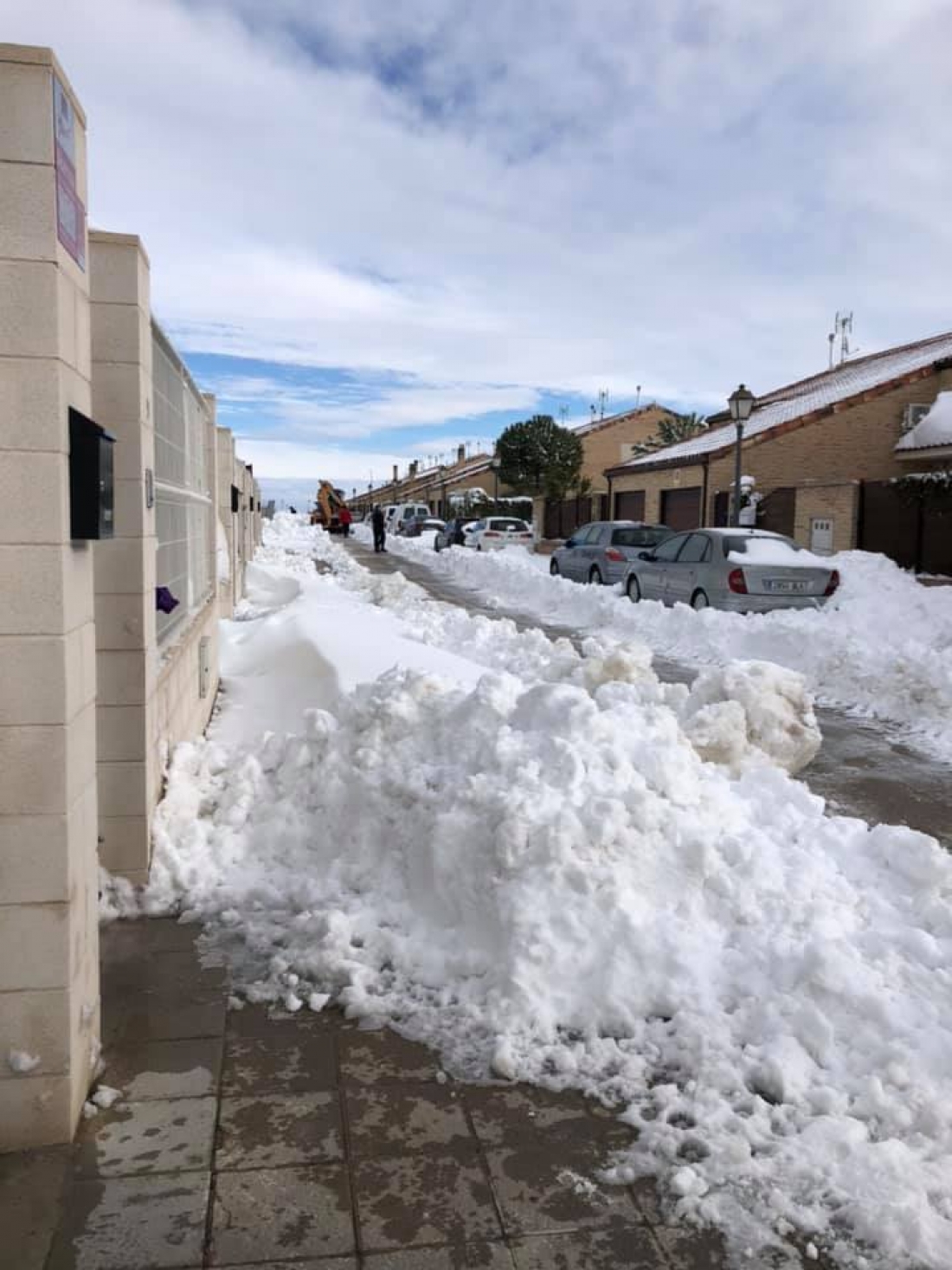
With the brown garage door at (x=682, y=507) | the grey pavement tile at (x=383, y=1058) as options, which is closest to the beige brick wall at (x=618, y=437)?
the brown garage door at (x=682, y=507)

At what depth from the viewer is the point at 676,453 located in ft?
101

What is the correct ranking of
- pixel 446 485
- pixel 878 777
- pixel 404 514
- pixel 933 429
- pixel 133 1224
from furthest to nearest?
1. pixel 446 485
2. pixel 404 514
3. pixel 933 429
4. pixel 878 777
5. pixel 133 1224

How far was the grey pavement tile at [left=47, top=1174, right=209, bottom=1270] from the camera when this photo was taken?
2.42m

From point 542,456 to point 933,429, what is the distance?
66.5 feet

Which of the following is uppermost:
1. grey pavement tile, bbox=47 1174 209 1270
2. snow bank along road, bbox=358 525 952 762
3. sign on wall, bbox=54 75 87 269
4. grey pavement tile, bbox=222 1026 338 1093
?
sign on wall, bbox=54 75 87 269

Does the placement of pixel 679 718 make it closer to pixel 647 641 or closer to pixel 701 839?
pixel 701 839

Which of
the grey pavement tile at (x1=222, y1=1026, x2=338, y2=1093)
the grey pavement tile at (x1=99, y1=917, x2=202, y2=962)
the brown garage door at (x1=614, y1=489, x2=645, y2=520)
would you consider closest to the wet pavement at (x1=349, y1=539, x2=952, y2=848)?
the grey pavement tile at (x1=222, y1=1026, x2=338, y2=1093)

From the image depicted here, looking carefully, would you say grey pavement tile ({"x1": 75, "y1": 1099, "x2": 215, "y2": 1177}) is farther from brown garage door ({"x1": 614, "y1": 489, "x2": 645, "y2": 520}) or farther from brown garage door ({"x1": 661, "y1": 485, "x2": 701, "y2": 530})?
brown garage door ({"x1": 614, "y1": 489, "x2": 645, "y2": 520})

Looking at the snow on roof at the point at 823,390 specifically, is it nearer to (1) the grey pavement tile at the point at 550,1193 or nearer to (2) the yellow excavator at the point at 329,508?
(2) the yellow excavator at the point at 329,508

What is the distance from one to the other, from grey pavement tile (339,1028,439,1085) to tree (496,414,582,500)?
41.0 m

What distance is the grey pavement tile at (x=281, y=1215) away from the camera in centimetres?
247

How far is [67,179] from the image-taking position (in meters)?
2.79

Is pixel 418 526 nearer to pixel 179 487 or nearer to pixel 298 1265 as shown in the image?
pixel 179 487

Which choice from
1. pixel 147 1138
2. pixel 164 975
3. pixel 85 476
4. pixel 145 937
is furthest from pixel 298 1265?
pixel 85 476
